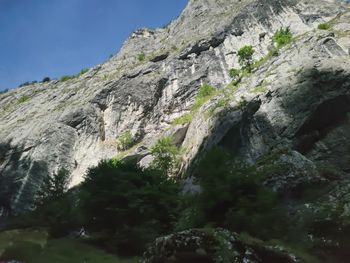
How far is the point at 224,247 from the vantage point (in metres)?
15.6

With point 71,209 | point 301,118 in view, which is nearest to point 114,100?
point 301,118

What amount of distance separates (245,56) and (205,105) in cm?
1828

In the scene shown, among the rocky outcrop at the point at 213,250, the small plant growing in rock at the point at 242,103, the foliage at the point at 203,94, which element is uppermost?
the foliage at the point at 203,94

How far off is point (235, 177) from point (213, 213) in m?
2.32

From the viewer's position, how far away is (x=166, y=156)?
56.3 m

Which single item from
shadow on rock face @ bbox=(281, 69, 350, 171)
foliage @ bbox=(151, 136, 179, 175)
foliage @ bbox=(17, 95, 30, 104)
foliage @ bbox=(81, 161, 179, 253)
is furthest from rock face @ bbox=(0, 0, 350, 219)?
foliage @ bbox=(81, 161, 179, 253)

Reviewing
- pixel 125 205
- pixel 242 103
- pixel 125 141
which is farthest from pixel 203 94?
pixel 125 205

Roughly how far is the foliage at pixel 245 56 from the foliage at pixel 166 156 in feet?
81.1

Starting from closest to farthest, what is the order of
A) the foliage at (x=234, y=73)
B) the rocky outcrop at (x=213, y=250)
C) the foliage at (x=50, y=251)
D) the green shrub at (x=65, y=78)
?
the rocky outcrop at (x=213, y=250) → the foliage at (x=50, y=251) → the foliage at (x=234, y=73) → the green shrub at (x=65, y=78)

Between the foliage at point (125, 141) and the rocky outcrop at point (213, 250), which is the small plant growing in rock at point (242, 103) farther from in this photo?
the rocky outcrop at point (213, 250)

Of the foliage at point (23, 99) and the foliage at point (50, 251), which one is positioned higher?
the foliage at point (23, 99)

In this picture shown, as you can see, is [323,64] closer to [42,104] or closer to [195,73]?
[195,73]

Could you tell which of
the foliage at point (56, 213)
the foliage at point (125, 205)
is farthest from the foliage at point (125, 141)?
the foliage at point (125, 205)

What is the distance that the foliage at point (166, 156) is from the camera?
55375 millimetres
